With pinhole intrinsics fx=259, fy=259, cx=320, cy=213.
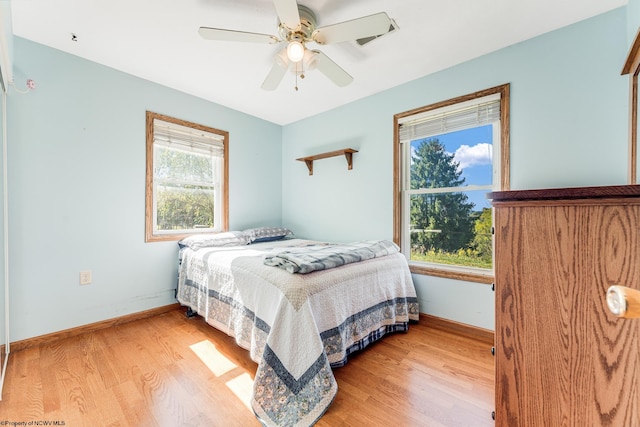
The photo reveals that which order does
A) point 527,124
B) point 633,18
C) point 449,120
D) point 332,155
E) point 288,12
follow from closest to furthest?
point 288,12, point 633,18, point 527,124, point 449,120, point 332,155

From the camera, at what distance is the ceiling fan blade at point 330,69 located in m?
1.73

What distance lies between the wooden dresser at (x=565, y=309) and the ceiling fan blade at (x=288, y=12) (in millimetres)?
1329

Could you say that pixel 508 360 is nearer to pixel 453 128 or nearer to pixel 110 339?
pixel 453 128

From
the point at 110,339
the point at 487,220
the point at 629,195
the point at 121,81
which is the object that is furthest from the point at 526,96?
the point at 110,339

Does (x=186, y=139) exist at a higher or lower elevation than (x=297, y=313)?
higher

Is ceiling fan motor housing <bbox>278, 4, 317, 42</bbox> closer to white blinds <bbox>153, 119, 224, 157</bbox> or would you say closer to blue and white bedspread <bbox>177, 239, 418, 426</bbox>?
blue and white bedspread <bbox>177, 239, 418, 426</bbox>

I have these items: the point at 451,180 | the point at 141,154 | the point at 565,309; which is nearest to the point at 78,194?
the point at 141,154

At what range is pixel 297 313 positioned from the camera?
138cm

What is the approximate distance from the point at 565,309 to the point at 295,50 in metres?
1.74

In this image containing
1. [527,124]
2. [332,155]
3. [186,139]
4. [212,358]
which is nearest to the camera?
[212,358]

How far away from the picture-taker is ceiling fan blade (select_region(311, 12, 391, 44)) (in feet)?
4.44

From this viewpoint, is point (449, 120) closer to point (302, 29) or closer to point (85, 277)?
point (302, 29)

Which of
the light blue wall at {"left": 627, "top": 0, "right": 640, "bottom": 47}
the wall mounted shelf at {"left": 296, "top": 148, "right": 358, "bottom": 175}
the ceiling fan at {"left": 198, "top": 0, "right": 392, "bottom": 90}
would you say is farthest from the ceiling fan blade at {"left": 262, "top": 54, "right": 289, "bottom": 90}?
the light blue wall at {"left": 627, "top": 0, "right": 640, "bottom": 47}

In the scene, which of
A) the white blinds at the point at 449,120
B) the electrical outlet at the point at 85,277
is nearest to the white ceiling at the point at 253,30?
the white blinds at the point at 449,120
